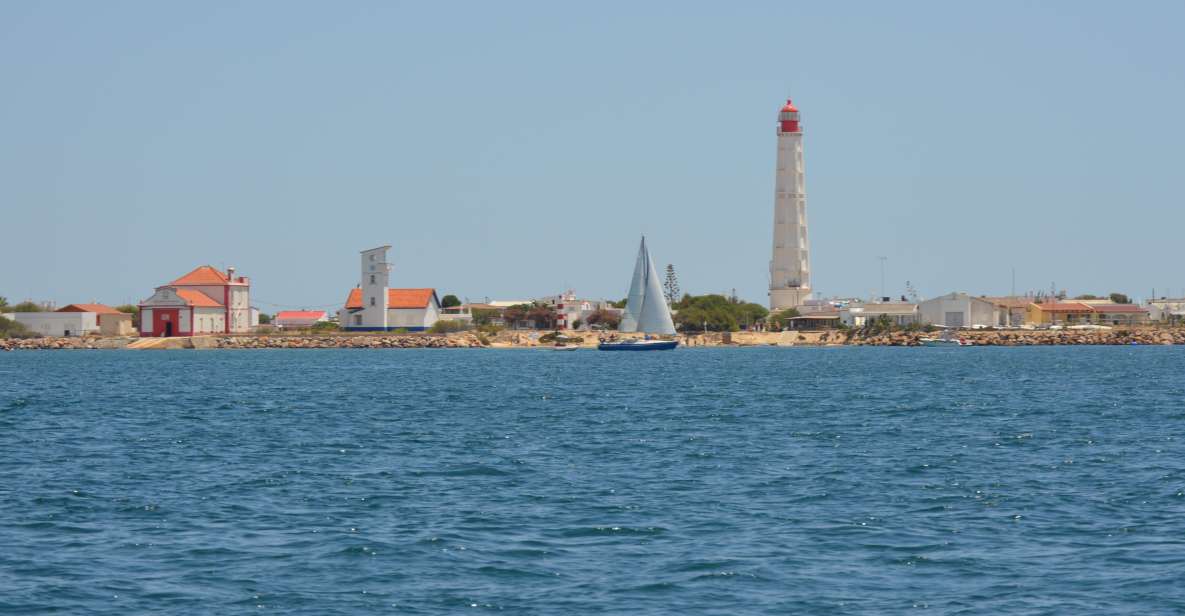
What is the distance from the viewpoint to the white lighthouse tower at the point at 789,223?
15962 cm

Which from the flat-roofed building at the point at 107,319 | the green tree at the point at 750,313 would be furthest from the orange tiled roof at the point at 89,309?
the green tree at the point at 750,313

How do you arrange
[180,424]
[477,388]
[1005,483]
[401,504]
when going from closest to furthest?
[401,504], [1005,483], [180,424], [477,388]

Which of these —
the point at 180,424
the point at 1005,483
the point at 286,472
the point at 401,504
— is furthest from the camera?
the point at 180,424

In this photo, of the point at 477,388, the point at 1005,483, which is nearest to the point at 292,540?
the point at 1005,483

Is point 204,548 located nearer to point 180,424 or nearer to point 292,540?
point 292,540

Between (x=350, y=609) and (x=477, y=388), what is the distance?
161 feet

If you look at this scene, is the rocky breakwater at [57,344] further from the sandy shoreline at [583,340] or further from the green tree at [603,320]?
the green tree at [603,320]

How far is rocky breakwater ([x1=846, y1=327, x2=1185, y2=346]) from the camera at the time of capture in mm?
145500

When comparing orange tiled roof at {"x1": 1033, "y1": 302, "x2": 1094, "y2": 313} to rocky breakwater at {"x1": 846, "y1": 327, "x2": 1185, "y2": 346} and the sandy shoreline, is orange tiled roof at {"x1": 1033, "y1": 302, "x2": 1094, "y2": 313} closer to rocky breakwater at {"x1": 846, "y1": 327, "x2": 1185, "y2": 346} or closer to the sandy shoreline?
the sandy shoreline

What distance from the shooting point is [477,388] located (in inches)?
2648

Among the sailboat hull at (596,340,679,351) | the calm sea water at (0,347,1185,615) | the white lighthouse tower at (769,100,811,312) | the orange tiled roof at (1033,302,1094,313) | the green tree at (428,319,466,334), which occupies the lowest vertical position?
the calm sea water at (0,347,1185,615)

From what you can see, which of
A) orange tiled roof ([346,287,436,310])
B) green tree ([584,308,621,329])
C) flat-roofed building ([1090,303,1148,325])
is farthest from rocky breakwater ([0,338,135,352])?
flat-roofed building ([1090,303,1148,325])

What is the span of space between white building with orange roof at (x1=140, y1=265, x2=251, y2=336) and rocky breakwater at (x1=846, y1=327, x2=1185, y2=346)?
197 feet

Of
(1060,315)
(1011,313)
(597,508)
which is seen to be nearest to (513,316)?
(1011,313)
